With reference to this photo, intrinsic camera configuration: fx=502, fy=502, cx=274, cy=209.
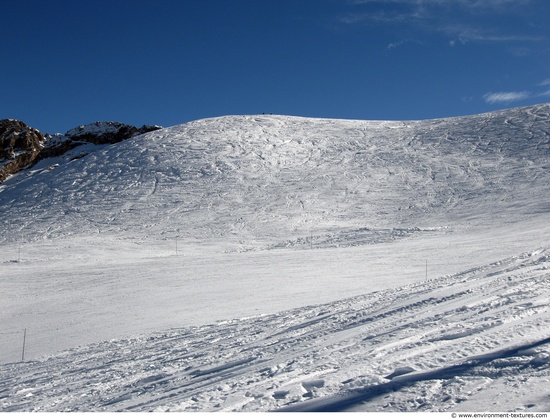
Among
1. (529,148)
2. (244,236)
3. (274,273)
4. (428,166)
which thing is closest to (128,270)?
(274,273)

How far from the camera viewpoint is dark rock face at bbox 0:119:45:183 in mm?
62594

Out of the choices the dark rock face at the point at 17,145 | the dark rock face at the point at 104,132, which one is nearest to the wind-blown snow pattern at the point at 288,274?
the dark rock face at the point at 17,145

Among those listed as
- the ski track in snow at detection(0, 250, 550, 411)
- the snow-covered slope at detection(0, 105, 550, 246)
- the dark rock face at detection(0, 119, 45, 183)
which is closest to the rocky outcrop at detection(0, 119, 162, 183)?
the dark rock face at detection(0, 119, 45, 183)

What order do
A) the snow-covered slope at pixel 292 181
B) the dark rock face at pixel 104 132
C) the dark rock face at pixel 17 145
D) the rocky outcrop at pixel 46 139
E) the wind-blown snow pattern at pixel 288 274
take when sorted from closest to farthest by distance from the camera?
the wind-blown snow pattern at pixel 288 274
the snow-covered slope at pixel 292 181
the dark rock face at pixel 17 145
the rocky outcrop at pixel 46 139
the dark rock face at pixel 104 132

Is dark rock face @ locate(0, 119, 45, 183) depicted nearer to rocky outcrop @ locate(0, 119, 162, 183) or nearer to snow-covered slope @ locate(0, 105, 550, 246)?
rocky outcrop @ locate(0, 119, 162, 183)

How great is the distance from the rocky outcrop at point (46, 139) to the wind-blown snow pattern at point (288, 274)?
1434cm

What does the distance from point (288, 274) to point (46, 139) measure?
209ft

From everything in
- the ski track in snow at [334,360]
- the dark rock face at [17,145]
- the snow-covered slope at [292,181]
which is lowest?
the ski track in snow at [334,360]

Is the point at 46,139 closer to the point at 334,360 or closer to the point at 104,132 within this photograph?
the point at 104,132

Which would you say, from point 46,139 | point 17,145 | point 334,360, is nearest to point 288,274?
point 334,360

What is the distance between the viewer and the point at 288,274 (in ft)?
55.1

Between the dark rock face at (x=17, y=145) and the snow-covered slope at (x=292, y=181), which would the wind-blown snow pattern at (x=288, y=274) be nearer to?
the snow-covered slope at (x=292, y=181)

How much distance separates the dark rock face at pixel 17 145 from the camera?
62.6 metres

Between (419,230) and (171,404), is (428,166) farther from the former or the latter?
(171,404)
